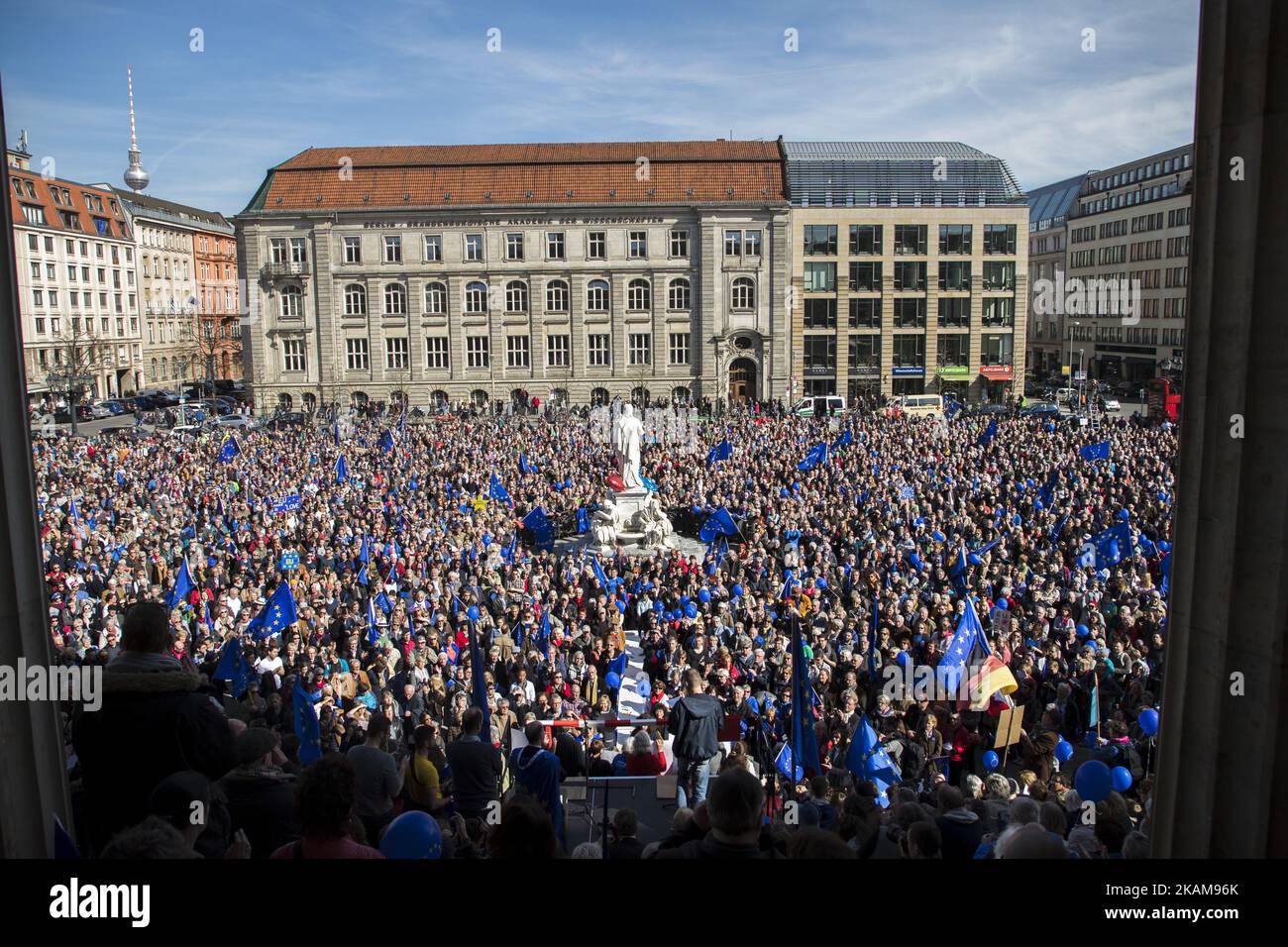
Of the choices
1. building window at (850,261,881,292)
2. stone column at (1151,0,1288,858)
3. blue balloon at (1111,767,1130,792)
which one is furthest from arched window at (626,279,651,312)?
stone column at (1151,0,1288,858)

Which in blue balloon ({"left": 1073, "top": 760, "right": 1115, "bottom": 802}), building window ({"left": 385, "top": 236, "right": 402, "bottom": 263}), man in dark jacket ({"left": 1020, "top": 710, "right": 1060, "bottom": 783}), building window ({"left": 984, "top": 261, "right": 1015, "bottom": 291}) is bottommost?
man in dark jacket ({"left": 1020, "top": 710, "right": 1060, "bottom": 783})

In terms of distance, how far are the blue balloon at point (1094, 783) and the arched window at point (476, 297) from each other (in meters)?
59.9

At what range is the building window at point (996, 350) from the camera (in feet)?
216

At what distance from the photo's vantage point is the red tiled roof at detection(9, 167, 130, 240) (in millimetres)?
57812

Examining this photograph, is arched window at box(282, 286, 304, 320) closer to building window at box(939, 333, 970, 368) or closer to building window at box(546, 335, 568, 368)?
building window at box(546, 335, 568, 368)

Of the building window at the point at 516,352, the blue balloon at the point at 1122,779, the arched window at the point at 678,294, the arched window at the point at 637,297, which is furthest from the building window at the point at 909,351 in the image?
the blue balloon at the point at 1122,779

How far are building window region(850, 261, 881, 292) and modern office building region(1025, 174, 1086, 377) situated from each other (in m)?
19.2

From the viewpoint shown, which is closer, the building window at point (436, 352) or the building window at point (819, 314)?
the building window at point (436, 352)

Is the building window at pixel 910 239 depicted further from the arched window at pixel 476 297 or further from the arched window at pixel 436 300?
the arched window at pixel 436 300

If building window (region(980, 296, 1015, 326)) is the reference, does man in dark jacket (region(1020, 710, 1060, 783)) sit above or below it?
below

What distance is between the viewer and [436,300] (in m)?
65.5

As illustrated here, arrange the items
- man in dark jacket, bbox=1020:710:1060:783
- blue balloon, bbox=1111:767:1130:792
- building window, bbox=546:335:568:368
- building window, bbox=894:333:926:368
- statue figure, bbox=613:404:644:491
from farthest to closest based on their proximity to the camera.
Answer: building window, bbox=894:333:926:368, building window, bbox=546:335:568:368, statue figure, bbox=613:404:644:491, man in dark jacket, bbox=1020:710:1060:783, blue balloon, bbox=1111:767:1130:792

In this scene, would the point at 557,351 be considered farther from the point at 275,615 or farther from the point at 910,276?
the point at 275,615
